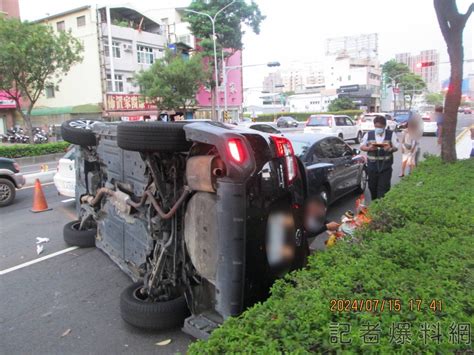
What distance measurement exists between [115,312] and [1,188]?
6.50 m

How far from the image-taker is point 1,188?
28.3 feet

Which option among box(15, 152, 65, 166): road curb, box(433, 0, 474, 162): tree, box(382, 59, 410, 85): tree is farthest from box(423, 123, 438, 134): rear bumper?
box(382, 59, 410, 85): tree

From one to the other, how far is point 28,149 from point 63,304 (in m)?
16.4

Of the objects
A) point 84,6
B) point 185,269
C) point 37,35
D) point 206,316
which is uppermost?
point 84,6

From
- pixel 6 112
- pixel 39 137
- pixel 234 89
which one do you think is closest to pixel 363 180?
pixel 39 137

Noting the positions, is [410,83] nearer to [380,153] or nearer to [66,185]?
[380,153]

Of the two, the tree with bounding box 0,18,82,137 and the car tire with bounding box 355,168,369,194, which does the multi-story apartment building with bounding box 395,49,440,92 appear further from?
the car tire with bounding box 355,168,369,194

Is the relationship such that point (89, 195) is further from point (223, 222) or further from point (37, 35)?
point (37, 35)

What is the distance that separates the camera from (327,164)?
6.71 metres

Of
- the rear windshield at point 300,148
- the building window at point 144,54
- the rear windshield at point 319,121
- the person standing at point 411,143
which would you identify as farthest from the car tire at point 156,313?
the building window at point 144,54

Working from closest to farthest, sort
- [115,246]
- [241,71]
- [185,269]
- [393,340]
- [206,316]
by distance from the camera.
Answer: [393,340], [206,316], [185,269], [115,246], [241,71]

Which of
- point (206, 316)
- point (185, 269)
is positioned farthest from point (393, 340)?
point (185, 269)

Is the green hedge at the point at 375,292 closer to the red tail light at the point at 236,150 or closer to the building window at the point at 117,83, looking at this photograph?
the red tail light at the point at 236,150

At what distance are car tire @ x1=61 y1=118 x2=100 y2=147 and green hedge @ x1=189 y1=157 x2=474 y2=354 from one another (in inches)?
125
